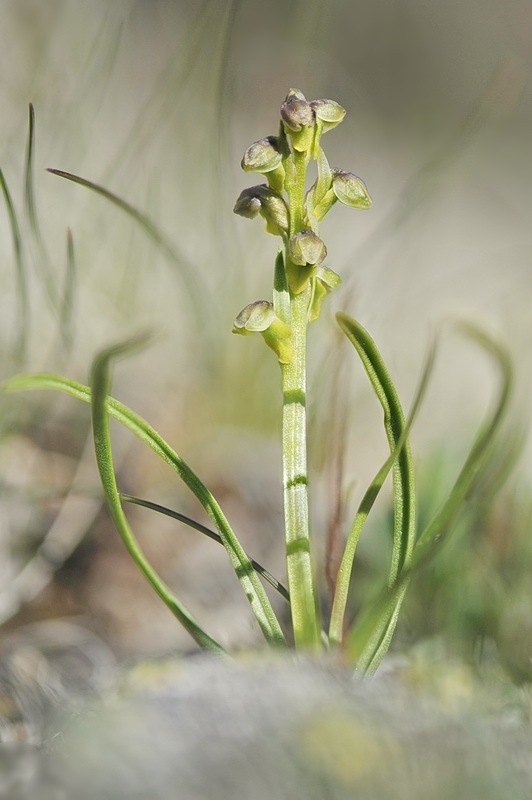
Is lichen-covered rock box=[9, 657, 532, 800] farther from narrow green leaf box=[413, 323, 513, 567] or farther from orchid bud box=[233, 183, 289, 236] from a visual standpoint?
orchid bud box=[233, 183, 289, 236]

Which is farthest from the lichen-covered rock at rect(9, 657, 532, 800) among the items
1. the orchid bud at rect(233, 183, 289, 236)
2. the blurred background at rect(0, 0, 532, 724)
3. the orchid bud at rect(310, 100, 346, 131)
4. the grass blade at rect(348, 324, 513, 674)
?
the orchid bud at rect(310, 100, 346, 131)

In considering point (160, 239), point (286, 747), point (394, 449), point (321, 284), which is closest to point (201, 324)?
point (160, 239)

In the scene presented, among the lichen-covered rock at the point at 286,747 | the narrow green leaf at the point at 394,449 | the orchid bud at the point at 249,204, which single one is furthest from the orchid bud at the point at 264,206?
the lichen-covered rock at the point at 286,747

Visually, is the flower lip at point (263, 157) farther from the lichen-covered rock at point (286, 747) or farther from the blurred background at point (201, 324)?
the lichen-covered rock at point (286, 747)

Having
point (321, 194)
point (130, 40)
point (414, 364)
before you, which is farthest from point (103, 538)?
point (130, 40)

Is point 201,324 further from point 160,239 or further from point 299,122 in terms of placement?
point 299,122

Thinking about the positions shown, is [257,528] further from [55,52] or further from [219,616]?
[55,52]
